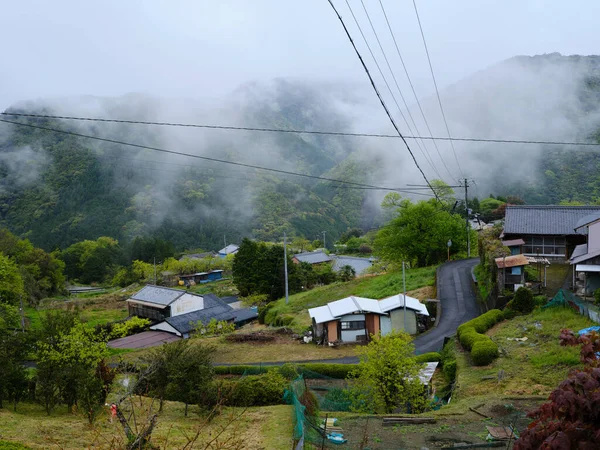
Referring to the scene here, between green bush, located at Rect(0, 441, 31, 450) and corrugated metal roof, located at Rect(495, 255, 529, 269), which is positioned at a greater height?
corrugated metal roof, located at Rect(495, 255, 529, 269)

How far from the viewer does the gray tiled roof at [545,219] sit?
28562 millimetres

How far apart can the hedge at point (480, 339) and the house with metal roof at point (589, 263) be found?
13.6 ft

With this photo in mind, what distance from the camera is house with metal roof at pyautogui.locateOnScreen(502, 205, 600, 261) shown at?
93.1 feet

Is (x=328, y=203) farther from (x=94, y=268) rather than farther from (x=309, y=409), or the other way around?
(x=309, y=409)

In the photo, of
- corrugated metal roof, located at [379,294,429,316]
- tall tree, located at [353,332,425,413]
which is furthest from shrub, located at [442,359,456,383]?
corrugated metal roof, located at [379,294,429,316]

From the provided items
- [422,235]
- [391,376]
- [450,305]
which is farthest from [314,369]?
[422,235]

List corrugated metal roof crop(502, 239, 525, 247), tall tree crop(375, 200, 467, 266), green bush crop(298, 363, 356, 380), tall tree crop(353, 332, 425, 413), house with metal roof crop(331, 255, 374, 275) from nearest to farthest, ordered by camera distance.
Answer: tall tree crop(353, 332, 425, 413) → green bush crop(298, 363, 356, 380) → corrugated metal roof crop(502, 239, 525, 247) → tall tree crop(375, 200, 467, 266) → house with metal roof crop(331, 255, 374, 275)

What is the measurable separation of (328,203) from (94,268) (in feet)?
193

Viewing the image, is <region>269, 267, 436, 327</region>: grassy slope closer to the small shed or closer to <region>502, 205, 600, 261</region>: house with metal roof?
<region>502, 205, 600, 261</region>: house with metal roof

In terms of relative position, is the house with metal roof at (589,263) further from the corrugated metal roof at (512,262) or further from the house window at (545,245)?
the house window at (545,245)

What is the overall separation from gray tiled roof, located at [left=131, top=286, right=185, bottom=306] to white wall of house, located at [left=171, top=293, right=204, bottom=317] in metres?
0.45

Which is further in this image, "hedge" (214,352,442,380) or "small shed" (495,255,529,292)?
"small shed" (495,255,529,292)

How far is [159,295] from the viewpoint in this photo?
141ft

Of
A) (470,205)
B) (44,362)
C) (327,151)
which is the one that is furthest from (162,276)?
(327,151)
